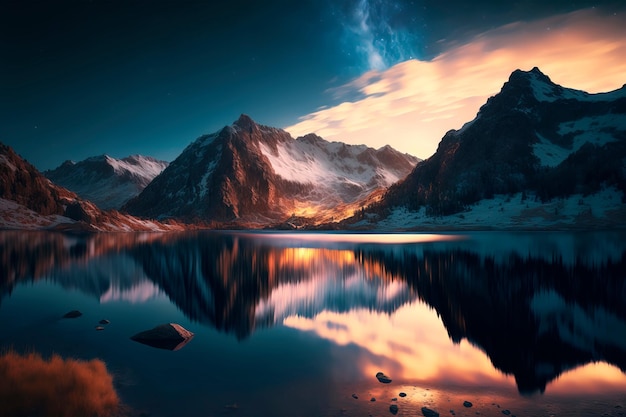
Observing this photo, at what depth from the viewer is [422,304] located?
3681cm

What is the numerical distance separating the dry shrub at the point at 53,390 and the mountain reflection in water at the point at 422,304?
1234 centimetres

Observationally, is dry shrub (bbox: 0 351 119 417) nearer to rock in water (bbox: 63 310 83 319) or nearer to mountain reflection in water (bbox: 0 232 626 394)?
mountain reflection in water (bbox: 0 232 626 394)

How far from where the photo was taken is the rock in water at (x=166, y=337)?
23.9 metres

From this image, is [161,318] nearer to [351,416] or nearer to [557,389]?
[351,416]

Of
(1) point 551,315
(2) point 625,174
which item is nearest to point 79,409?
(1) point 551,315

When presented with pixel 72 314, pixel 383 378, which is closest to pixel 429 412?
pixel 383 378

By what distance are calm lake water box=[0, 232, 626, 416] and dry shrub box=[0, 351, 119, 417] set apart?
117 centimetres

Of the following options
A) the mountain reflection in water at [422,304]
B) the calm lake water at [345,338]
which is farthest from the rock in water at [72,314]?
the mountain reflection in water at [422,304]

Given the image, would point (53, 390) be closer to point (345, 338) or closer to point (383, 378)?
point (383, 378)

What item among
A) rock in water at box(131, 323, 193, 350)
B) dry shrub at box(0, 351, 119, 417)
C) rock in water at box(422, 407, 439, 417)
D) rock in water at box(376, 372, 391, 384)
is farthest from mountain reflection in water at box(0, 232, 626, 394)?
dry shrub at box(0, 351, 119, 417)

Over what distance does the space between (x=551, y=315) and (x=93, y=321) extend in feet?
137

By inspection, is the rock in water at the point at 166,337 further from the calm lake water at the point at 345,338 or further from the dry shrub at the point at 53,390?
the dry shrub at the point at 53,390

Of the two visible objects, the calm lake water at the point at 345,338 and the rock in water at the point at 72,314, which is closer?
the calm lake water at the point at 345,338

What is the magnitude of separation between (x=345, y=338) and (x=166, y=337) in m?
13.5
